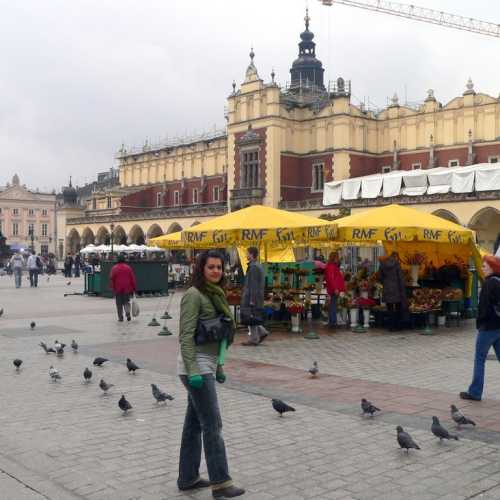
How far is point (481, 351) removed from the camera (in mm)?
7188

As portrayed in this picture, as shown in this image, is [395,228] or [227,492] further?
[395,228]

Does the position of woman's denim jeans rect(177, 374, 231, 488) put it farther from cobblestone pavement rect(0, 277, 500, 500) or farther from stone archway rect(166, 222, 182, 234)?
stone archway rect(166, 222, 182, 234)

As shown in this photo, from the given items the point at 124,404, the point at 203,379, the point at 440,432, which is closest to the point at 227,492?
the point at 203,379

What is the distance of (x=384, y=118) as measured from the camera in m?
44.6

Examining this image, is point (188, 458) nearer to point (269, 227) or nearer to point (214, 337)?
point (214, 337)

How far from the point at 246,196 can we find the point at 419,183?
1354 centimetres

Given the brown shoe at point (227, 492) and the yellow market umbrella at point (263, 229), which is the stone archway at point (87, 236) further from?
the brown shoe at point (227, 492)

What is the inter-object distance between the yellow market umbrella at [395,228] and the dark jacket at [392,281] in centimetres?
51

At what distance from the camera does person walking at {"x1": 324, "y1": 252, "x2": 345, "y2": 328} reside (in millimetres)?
13750

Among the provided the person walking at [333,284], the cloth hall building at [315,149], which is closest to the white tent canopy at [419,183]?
the cloth hall building at [315,149]

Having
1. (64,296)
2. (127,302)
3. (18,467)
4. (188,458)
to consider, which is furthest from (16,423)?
(64,296)

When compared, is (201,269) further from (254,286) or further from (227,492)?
(254,286)

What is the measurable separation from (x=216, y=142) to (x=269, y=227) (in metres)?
42.6

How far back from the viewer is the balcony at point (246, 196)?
45.1 m
